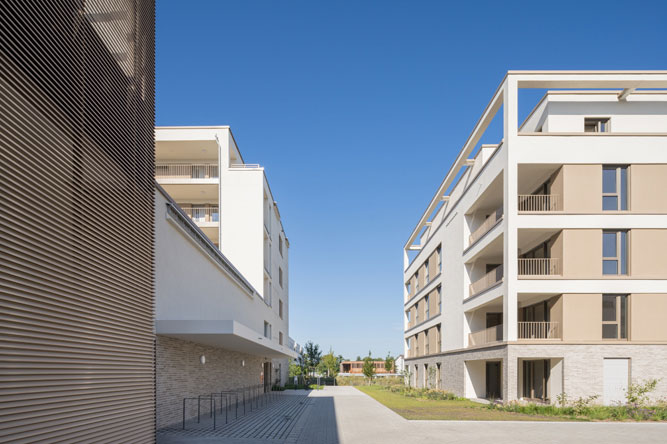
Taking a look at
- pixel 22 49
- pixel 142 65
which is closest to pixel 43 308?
pixel 22 49

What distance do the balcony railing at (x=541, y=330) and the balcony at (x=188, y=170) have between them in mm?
20435

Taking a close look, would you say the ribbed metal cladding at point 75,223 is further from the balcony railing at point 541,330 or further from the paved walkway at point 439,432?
the balcony railing at point 541,330

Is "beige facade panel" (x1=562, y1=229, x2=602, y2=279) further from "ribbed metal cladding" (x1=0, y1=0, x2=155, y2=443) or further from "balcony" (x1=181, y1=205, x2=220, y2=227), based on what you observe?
"balcony" (x1=181, y1=205, x2=220, y2=227)

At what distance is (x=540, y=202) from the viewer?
72.5 ft

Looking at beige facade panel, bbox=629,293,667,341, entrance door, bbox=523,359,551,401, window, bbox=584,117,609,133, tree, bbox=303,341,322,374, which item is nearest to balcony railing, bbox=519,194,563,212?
window, bbox=584,117,609,133

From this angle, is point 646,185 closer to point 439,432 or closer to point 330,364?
point 439,432

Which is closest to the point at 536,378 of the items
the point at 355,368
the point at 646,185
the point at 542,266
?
the point at 542,266

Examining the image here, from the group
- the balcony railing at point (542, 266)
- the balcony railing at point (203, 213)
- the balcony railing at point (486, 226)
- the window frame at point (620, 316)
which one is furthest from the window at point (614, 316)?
the balcony railing at point (203, 213)

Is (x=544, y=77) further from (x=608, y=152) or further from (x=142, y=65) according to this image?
(x=142, y=65)

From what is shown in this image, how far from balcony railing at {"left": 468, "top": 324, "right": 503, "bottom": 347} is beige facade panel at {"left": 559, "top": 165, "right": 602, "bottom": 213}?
6403 mm

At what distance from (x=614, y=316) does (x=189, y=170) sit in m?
26.2

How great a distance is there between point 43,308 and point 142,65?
523 cm

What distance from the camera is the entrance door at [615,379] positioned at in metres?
19.3

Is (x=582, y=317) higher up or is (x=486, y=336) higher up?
(x=582, y=317)
